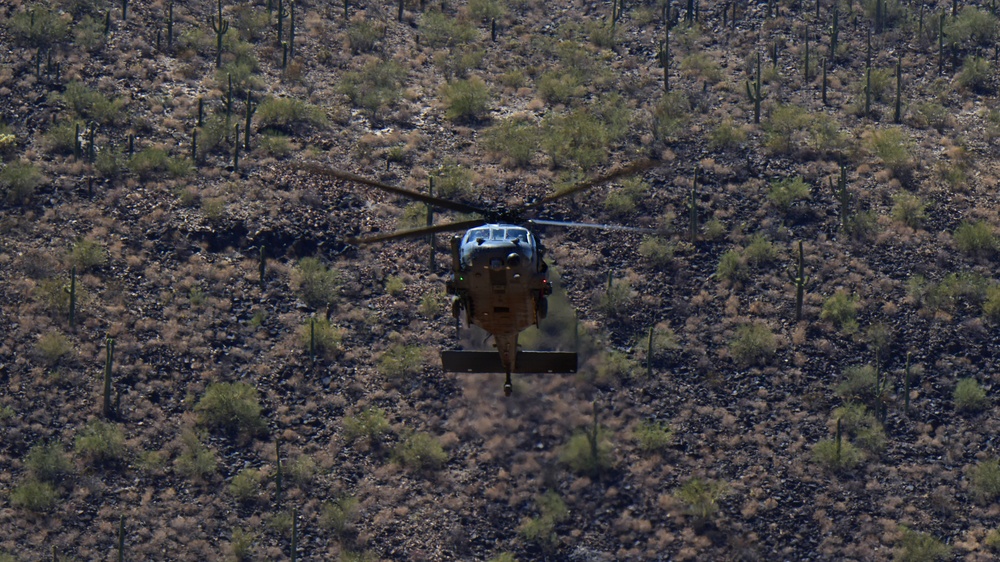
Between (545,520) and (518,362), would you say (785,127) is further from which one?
(518,362)

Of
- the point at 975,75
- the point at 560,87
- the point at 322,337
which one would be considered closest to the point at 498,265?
the point at 322,337

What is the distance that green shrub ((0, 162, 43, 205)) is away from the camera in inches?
1721

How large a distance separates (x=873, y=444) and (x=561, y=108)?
1662cm

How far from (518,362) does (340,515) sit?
30.3 ft

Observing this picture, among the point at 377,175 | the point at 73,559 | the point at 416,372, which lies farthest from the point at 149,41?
the point at 73,559

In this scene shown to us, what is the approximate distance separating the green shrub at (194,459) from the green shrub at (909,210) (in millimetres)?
19662

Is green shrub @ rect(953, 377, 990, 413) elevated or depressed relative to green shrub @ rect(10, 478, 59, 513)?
elevated

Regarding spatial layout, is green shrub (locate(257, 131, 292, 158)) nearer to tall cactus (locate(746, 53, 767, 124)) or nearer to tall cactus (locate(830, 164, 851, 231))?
tall cactus (locate(746, 53, 767, 124))

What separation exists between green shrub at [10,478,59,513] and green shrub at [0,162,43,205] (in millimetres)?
10514

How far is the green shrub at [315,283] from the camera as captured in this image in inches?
1625

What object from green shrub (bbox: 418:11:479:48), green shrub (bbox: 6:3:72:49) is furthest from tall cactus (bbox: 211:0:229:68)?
green shrub (bbox: 418:11:479:48)

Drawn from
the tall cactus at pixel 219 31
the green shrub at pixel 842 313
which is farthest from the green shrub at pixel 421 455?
the tall cactus at pixel 219 31

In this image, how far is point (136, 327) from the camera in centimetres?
3997

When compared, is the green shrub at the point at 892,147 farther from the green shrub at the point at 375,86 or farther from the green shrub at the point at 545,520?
the green shrub at the point at 545,520
